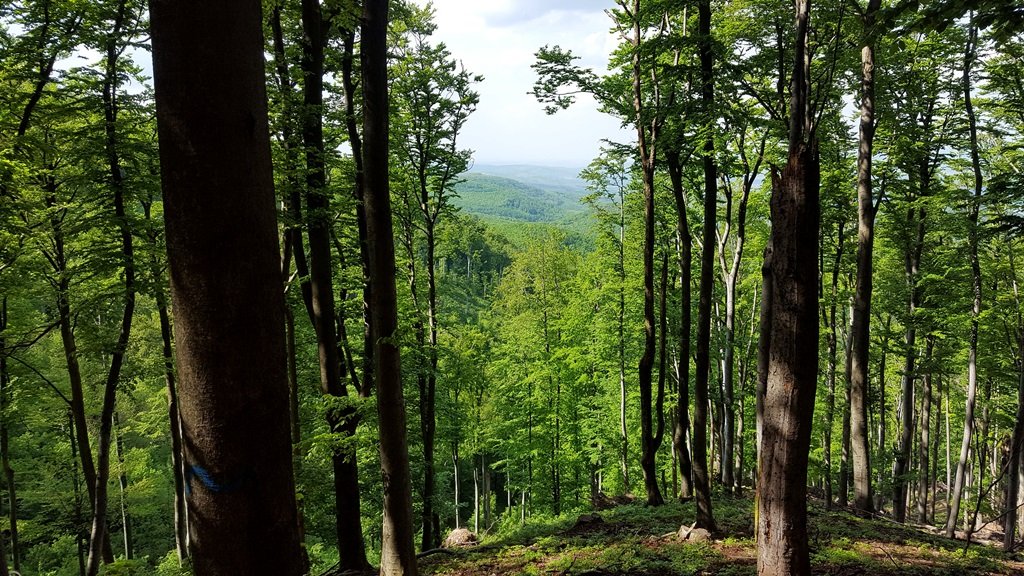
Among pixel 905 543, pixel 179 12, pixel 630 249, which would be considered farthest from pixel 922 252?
pixel 179 12

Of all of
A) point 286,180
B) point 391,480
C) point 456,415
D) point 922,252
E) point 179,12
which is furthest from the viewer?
point 456,415

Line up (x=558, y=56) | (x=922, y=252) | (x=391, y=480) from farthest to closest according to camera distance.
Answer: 1. (x=922, y=252)
2. (x=558, y=56)
3. (x=391, y=480)

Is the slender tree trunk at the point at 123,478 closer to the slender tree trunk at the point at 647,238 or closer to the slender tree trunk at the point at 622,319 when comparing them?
the slender tree trunk at the point at 647,238

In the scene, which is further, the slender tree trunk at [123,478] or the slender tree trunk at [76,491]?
the slender tree trunk at [123,478]

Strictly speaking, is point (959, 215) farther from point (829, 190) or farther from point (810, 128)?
point (810, 128)

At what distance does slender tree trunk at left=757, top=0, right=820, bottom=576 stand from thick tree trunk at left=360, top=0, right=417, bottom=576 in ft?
9.16

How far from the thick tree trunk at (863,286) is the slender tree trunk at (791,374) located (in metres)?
7.66

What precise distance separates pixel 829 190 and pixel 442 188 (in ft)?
33.4

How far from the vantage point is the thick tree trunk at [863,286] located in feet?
29.9

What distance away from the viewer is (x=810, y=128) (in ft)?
13.0

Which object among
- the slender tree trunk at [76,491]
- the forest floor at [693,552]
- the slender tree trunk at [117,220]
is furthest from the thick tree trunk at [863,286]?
the slender tree trunk at [76,491]

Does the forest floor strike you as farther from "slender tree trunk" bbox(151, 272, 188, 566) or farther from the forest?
"slender tree trunk" bbox(151, 272, 188, 566)

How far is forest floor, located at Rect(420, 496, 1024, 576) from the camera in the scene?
5.82m

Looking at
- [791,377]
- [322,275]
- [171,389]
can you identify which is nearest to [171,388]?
[171,389]
